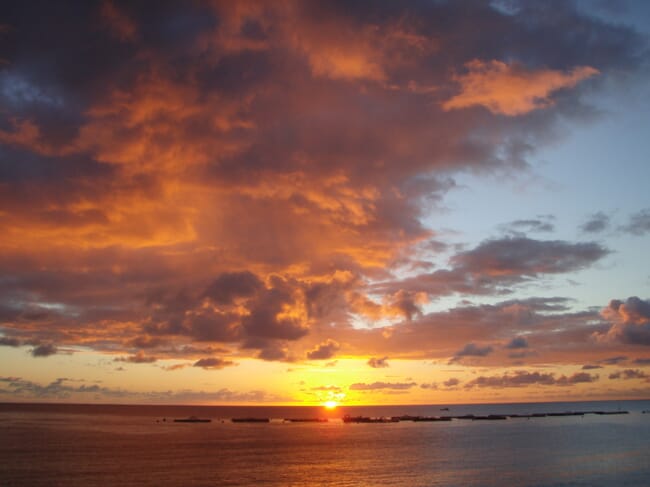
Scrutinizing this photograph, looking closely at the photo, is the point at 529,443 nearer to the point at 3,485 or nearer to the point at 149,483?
the point at 149,483

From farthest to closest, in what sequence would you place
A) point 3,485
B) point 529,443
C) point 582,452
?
point 529,443
point 582,452
point 3,485

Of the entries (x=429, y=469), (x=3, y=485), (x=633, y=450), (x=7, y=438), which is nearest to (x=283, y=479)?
(x=429, y=469)

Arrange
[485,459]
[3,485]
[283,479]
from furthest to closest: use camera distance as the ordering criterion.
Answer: [485,459] → [283,479] → [3,485]

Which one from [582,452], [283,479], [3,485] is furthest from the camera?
[582,452]

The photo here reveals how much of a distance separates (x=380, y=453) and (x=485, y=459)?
22.8 meters

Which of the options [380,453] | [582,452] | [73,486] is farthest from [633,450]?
[73,486]

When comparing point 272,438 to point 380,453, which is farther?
point 272,438

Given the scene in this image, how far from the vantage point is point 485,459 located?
99438 mm

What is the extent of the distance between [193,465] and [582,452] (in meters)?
74.1

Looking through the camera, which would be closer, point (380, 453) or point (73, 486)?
point (73, 486)

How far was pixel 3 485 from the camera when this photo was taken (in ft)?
234

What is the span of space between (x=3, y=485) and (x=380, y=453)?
68.6m

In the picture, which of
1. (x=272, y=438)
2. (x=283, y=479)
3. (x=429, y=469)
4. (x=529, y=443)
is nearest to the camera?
(x=283, y=479)

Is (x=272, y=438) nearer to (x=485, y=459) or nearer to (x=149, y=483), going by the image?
(x=485, y=459)
